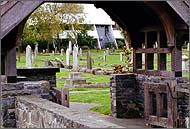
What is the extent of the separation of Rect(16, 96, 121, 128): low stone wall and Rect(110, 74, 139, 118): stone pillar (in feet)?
13.3

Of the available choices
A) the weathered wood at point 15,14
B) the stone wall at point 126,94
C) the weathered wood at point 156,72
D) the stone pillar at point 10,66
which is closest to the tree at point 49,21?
the stone wall at point 126,94

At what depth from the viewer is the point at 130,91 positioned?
1251 cm

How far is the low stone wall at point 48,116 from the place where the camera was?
19.4 feet

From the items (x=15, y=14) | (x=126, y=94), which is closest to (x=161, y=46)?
(x=126, y=94)

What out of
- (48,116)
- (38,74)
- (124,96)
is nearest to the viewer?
(48,116)

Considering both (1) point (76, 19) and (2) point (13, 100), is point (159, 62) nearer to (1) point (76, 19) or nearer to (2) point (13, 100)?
(2) point (13, 100)

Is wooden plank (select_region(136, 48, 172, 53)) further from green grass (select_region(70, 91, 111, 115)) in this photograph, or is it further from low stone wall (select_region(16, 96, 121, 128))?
low stone wall (select_region(16, 96, 121, 128))

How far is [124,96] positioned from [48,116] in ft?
18.7

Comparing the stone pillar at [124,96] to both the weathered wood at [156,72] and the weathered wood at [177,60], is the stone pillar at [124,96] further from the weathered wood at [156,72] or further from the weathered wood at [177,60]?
the weathered wood at [177,60]

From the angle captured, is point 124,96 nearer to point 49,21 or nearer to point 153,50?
point 153,50

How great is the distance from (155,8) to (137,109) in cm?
355

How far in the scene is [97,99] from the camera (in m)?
15.4

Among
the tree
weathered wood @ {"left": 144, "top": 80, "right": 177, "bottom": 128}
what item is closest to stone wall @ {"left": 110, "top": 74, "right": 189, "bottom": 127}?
A: weathered wood @ {"left": 144, "top": 80, "right": 177, "bottom": 128}

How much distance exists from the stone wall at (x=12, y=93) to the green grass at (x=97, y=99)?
3721 millimetres
